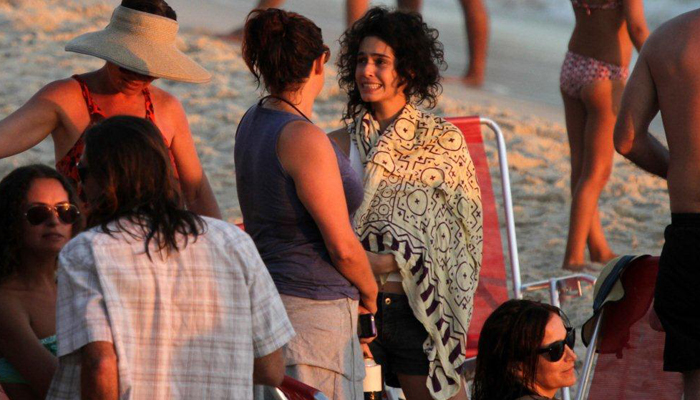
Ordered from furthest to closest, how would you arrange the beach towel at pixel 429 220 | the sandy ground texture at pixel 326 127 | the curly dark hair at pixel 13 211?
the sandy ground texture at pixel 326 127 → the beach towel at pixel 429 220 → the curly dark hair at pixel 13 211

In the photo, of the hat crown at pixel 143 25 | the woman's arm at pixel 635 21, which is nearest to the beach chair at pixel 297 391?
the hat crown at pixel 143 25

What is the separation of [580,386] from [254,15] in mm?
1552

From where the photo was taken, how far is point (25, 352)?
2643 millimetres

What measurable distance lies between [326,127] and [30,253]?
17.2ft

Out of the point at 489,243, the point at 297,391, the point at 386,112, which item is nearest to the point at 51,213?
the point at 297,391

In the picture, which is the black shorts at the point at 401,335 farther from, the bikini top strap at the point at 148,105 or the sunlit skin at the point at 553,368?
the bikini top strap at the point at 148,105

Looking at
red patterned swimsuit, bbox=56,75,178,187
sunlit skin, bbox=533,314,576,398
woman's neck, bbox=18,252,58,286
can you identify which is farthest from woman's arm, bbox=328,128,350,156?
woman's neck, bbox=18,252,58,286

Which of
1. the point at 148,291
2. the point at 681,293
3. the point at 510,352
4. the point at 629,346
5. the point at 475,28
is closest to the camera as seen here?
the point at 148,291

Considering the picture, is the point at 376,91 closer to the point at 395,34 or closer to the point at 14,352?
the point at 395,34

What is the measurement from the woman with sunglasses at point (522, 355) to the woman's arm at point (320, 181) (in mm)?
407

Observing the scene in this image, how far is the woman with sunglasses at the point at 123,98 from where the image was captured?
331 centimetres

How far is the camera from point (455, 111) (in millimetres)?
8789

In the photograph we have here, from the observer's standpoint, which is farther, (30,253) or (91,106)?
(91,106)

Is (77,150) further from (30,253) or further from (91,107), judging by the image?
(30,253)
